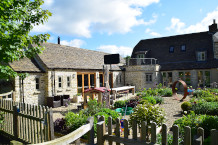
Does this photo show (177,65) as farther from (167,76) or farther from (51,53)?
(51,53)

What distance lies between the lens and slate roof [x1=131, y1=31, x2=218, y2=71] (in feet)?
67.3

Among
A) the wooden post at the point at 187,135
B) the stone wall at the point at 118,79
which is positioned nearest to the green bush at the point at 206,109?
the wooden post at the point at 187,135

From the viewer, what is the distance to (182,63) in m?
21.6

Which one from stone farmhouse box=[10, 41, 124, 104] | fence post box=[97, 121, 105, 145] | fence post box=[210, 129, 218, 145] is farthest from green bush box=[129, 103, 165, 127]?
stone farmhouse box=[10, 41, 124, 104]

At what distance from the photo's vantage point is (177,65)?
21.6 metres

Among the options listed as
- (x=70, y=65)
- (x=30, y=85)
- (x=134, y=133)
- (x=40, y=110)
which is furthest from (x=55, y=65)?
(x=134, y=133)

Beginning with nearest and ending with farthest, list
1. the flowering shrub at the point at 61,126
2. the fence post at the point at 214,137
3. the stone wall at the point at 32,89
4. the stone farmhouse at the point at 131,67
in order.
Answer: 1. the fence post at the point at 214,137
2. the flowering shrub at the point at 61,126
3. the stone wall at the point at 32,89
4. the stone farmhouse at the point at 131,67

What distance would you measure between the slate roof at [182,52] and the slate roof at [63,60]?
6817 mm

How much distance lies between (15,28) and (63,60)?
389 inches

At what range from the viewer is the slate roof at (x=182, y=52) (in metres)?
20.5

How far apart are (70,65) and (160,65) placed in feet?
42.4

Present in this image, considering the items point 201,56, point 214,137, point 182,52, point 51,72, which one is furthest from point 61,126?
point 182,52

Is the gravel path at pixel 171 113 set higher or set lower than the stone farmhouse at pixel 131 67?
lower

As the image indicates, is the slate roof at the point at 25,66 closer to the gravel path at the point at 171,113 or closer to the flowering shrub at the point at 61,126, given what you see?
the flowering shrub at the point at 61,126
